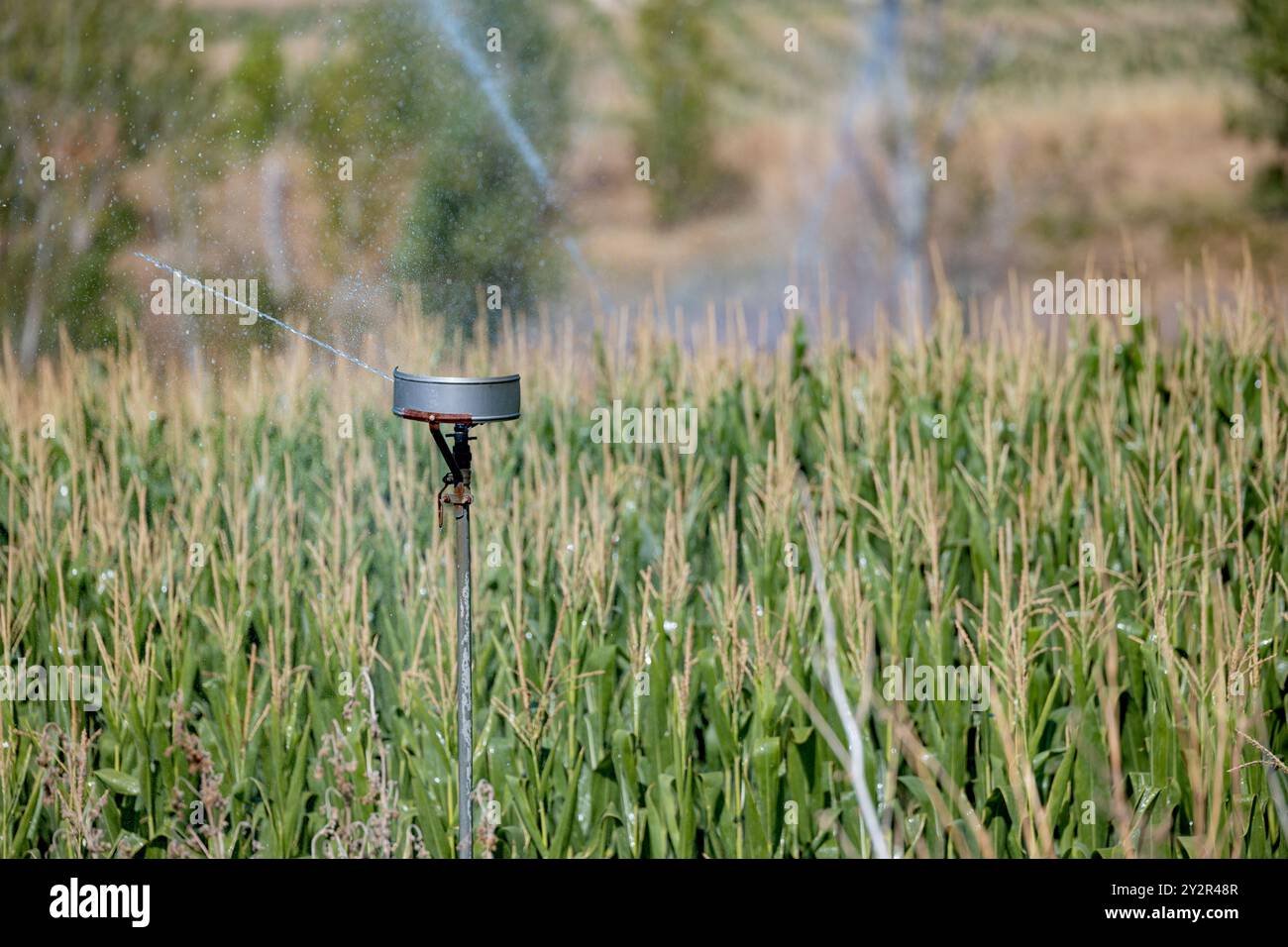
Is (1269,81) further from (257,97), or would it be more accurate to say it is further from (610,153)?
(257,97)

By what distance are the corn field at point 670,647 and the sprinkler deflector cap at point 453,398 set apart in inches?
26.4

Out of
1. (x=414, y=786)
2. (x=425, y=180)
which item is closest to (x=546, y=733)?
(x=414, y=786)

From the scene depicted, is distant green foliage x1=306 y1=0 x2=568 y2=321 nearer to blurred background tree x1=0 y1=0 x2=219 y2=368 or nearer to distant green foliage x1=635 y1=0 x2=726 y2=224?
blurred background tree x1=0 y1=0 x2=219 y2=368

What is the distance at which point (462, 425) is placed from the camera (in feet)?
10.7

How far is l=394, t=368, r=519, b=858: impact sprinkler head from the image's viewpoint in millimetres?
3150

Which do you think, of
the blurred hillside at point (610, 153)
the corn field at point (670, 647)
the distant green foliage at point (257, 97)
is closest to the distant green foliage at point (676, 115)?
the blurred hillside at point (610, 153)

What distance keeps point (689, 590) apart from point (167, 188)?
30.2 feet

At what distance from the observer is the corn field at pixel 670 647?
369cm

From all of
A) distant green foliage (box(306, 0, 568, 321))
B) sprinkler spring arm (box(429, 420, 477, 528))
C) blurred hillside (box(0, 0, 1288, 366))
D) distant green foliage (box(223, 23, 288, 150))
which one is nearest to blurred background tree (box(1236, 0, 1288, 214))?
blurred hillside (box(0, 0, 1288, 366))

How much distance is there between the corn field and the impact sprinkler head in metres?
0.27

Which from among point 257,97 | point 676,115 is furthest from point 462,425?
point 676,115

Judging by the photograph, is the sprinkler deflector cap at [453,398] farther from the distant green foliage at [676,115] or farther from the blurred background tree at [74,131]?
the distant green foliage at [676,115]
